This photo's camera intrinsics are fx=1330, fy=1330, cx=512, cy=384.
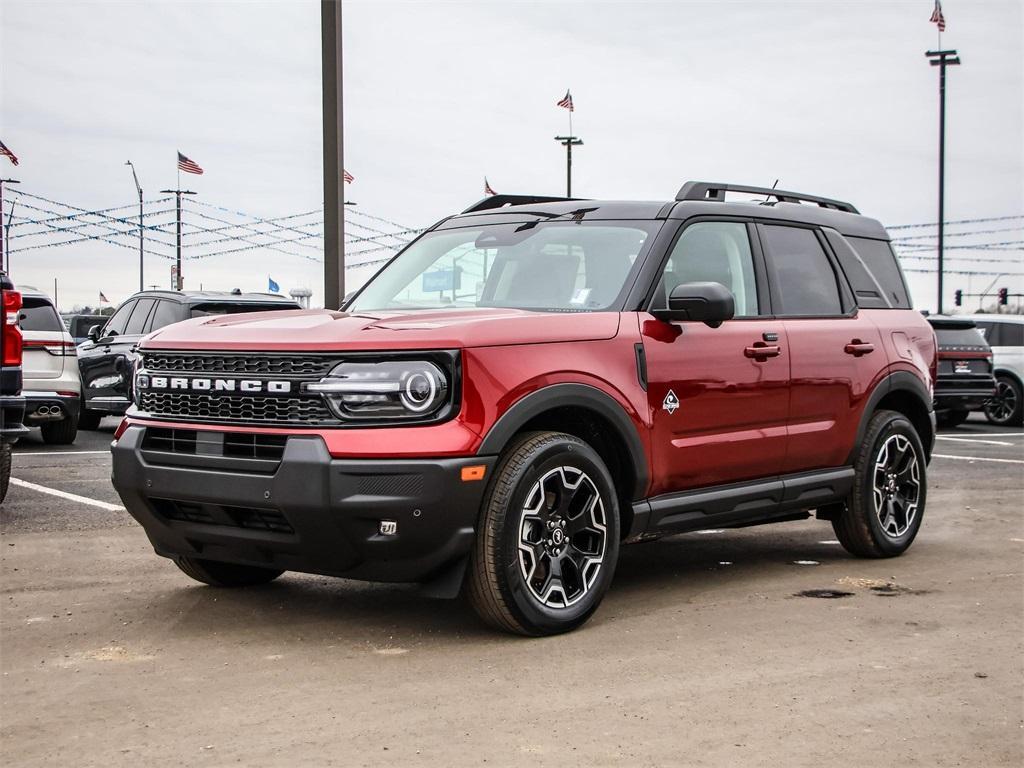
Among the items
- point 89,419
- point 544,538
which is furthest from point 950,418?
point 544,538

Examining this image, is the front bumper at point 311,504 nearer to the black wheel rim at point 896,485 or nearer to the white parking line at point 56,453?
the black wheel rim at point 896,485

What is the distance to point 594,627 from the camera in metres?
5.68

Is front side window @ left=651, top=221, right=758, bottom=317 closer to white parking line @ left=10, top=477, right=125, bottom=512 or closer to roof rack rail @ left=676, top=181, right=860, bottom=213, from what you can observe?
roof rack rail @ left=676, top=181, right=860, bottom=213

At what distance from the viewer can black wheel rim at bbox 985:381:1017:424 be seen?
2087 cm

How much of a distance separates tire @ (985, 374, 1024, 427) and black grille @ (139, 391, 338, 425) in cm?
1741

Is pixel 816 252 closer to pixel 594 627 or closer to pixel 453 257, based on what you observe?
pixel 453 257

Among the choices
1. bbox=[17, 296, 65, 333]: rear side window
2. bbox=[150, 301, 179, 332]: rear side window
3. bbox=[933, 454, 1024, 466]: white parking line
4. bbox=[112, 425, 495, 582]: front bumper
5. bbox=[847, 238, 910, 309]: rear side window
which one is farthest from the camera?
bbox=[150, 301, 179, 332]: rear side window

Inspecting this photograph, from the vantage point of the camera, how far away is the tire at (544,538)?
5.24m

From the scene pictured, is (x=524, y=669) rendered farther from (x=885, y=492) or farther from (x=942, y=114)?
(x=942, y=114)

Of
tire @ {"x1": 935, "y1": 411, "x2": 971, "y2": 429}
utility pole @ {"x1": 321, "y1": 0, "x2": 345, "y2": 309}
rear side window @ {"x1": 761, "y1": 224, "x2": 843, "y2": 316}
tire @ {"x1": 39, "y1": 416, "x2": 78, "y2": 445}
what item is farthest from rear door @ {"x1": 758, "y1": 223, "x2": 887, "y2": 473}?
tire @ {"x1": 935, "y1": 411, "x2": 971, "y2": 429}

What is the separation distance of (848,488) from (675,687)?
2.98 m

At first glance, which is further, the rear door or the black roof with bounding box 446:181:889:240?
the rear door

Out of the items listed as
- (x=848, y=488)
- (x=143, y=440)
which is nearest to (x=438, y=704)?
(x=143, y=440)

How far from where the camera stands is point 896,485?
7.73 meters
